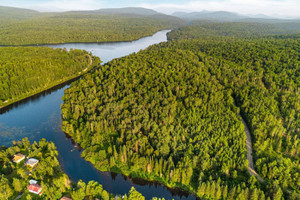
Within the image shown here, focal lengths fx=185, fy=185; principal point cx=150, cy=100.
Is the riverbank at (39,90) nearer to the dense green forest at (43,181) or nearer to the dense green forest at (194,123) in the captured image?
the dense green forest at (194,123)

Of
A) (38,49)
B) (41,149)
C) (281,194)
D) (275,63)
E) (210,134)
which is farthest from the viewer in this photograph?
(38,49)

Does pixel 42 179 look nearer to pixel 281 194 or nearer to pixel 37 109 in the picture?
pixel 37 109

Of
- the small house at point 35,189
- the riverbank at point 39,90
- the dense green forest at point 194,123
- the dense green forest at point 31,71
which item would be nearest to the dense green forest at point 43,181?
the small house at point 35,189

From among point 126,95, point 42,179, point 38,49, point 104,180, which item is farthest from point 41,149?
point 38,49

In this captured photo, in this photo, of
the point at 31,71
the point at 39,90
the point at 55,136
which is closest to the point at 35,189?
the point at 55,136

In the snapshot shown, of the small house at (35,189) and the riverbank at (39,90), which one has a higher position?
the riverbank at (39,90)

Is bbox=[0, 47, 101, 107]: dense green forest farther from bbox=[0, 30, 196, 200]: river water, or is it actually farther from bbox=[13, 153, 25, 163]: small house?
bbox=[13, 153, 25, 163]: small house

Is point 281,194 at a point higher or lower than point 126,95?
lower
